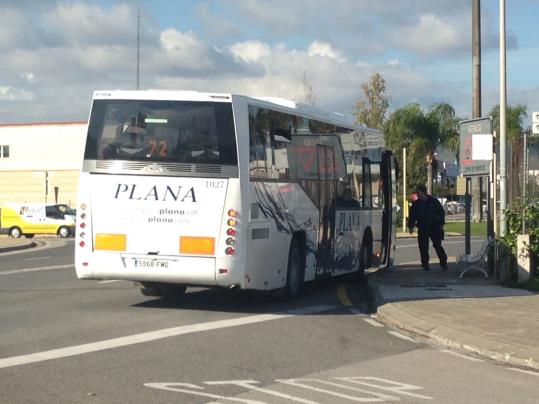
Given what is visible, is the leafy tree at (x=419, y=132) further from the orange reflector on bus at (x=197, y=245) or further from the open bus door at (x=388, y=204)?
the orange reflector on bus at (x=197, y=245)

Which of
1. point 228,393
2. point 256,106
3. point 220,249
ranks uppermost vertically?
point 256,106

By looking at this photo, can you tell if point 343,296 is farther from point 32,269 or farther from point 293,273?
point 32,269

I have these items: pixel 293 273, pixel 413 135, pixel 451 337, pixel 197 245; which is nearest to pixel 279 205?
pixel 293 273

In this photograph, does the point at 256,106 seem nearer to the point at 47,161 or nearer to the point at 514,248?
the point at 514,248

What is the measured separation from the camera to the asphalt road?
26.7 feet

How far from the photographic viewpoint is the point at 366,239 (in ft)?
65.3

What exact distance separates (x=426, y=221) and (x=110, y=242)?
347 inches

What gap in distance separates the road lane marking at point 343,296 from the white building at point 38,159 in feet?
199

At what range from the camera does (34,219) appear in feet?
163

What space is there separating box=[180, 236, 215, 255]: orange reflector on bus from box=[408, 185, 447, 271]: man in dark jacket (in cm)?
807

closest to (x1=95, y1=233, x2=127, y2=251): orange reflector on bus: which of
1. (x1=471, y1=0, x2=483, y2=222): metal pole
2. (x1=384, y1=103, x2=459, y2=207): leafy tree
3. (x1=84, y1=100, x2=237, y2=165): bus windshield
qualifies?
(x1=84, y1=100, x2=237, y2=165): bus windshield

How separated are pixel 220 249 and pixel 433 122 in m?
57.8

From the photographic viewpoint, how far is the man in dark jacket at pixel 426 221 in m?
20.2

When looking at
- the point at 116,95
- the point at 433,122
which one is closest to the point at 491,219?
the point at 116,95
